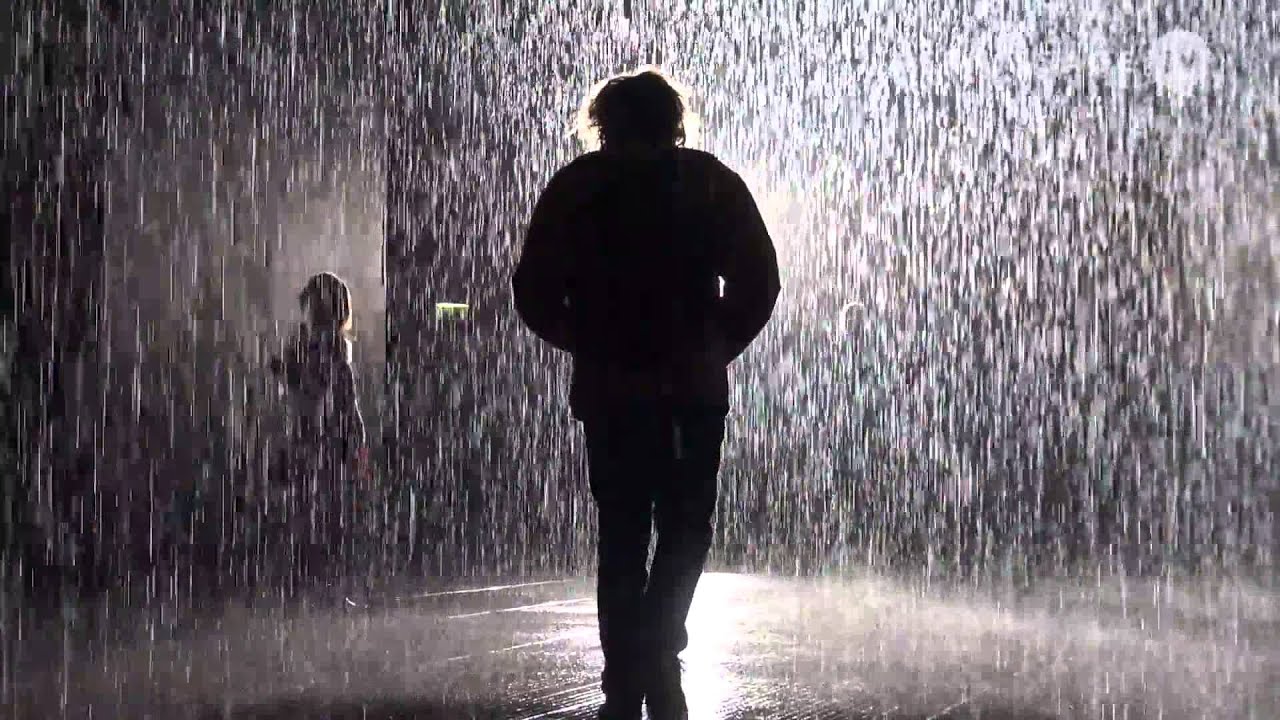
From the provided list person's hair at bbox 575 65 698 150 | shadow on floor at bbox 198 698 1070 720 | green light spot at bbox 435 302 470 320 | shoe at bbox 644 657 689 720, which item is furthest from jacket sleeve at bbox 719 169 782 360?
green light spot at bbox 435 302 470 320

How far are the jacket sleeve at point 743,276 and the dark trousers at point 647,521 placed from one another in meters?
0.22

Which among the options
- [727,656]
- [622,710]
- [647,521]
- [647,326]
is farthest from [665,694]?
[727,656]

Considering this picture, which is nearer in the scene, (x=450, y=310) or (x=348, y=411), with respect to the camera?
(x=348, y=411)

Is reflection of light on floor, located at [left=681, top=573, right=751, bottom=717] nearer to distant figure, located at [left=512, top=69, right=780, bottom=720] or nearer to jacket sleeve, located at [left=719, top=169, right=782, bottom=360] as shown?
distant figure, located at [left=512, top=69, right=780, bottom=720]

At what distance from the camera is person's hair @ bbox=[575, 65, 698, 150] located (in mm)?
3635

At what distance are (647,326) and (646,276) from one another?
0.39 feet

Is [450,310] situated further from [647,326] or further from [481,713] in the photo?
[647,326]

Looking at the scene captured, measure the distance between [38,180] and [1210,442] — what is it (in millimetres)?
11018

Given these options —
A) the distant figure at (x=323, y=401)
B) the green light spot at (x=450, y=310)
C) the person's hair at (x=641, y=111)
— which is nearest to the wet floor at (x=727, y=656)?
the distant figure at (x=323, y=401)

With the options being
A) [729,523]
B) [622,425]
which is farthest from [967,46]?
[622,425]

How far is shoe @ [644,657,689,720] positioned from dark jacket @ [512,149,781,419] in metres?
0.65

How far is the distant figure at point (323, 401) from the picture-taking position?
289 inches

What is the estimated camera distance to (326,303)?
7430 mm

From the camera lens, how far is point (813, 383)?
14.6 metres
